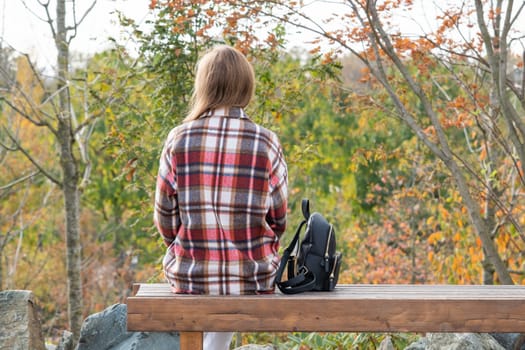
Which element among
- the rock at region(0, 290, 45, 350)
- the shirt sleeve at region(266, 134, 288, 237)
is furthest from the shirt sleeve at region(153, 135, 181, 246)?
the rock at region(0, 290, 45, 350)

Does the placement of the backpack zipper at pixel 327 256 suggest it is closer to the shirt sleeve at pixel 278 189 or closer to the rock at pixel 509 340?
the shirt sleeve at pixel 278 189

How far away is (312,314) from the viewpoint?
9.50 feet

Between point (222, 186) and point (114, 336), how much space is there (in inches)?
73.8

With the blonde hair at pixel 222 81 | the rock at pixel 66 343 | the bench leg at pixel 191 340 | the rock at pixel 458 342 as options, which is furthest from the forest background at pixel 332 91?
the bench leg at pixel 191 340

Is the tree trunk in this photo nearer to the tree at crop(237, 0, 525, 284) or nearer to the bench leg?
the tree at crop(237, 0, 525, 284)

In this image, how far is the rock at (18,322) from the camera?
429 centimetres

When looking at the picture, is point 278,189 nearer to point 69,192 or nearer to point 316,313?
point 316,313

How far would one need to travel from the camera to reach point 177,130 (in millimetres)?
2959

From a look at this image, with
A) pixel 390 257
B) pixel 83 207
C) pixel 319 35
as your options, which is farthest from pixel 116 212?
pixel 319 35

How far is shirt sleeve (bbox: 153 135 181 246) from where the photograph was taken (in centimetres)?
296

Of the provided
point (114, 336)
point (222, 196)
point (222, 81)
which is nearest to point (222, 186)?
point (222, 196)

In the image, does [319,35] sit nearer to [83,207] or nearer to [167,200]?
[167,200]

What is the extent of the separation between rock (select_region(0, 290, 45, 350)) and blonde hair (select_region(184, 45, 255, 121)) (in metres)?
2.03

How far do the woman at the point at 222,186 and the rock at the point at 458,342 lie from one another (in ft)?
5.41
